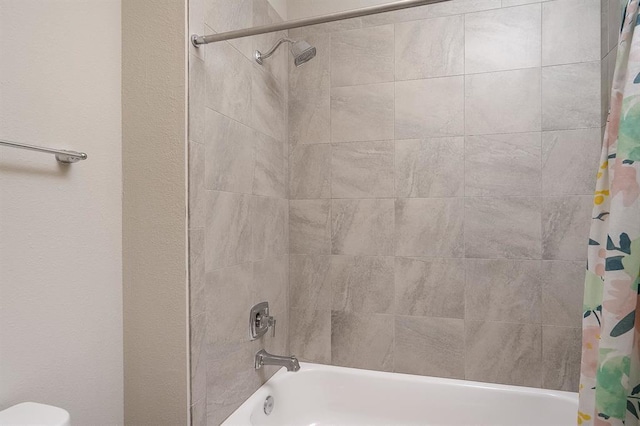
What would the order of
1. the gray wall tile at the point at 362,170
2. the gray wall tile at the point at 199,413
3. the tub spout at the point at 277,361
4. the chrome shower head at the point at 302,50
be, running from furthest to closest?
the gray wall tile at the point at 362,170
the tub spout at the point at 277,361
the chrome shower head at the point at 302,50
the gray wall tile at the point at 199,413

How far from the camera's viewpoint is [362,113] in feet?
6.50

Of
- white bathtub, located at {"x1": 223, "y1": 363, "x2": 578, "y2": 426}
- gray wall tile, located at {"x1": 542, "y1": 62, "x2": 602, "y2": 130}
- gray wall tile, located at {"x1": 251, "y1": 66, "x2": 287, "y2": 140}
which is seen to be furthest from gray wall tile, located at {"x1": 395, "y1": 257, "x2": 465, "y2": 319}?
→ gray wall tile, located at {"x1": 251, "y1": 66, "x2": 287, "y2": 140}

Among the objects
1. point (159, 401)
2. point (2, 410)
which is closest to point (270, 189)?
point (159, 401)

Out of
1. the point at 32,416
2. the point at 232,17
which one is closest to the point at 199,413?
the point at 32,416

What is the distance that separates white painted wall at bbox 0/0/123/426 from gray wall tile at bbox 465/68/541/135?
1.51 metres

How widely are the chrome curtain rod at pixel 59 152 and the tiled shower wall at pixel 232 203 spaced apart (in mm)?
331

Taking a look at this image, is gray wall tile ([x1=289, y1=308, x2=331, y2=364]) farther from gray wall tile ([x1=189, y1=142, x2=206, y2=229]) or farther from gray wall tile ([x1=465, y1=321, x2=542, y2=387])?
gray wall tile ([x1=189, y1=142, x2=206, y2=229])

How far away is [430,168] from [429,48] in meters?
0.59

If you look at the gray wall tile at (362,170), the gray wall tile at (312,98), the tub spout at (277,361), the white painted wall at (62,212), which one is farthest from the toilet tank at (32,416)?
the gray wall tile at (312,98)

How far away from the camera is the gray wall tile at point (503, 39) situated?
174cm

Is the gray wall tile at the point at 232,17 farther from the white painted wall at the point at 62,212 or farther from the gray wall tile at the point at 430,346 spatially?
the gray wall tile at the point at 430,346

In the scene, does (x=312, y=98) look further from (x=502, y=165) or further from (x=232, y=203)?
(x=502, y=165)

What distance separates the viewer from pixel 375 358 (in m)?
1.97

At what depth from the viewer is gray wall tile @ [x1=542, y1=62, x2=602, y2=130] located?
65.6 inches
